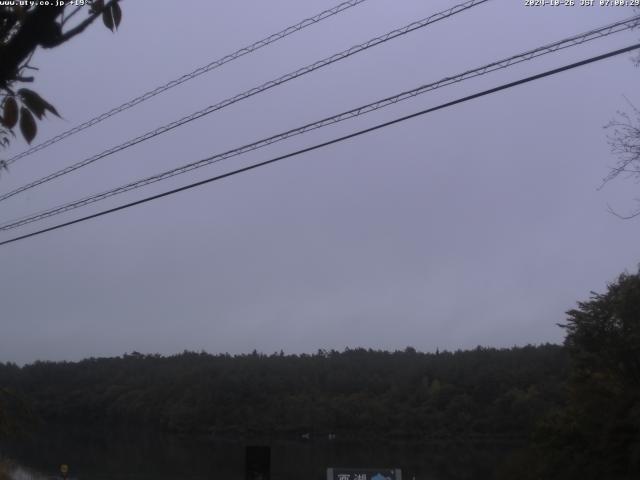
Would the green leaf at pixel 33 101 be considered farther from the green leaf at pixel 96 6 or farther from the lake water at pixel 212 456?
the lake water at pixel 212 456

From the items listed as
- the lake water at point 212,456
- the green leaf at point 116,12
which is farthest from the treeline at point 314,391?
the green leaf at point 116,12

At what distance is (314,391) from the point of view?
9644 cm

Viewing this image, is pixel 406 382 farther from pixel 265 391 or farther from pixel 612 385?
pixel 612 385

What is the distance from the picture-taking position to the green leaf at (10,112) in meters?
3.35

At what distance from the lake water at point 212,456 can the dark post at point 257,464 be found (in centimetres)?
2401

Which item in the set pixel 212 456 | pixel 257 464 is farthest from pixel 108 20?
pixel 212 456

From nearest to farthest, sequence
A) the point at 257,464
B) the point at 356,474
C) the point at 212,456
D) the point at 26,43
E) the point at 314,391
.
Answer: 1. the point at 26,43
2. the point at 257,464
3. the point at 356,474
4. the point at 212,456
5. the point at 314,391

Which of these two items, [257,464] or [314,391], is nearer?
[257,464]

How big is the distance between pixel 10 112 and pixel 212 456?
61.1m

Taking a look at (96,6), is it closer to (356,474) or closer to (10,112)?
(10,112)

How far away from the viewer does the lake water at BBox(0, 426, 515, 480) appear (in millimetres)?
44531

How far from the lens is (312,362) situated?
109 meters

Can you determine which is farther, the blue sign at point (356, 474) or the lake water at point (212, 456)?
the lake water at point (212, 456)

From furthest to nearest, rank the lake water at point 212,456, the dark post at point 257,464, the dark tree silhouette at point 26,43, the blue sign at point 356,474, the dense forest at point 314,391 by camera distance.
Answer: the dense forest at point 314,391 < the lake water at point 212,456 < the blue sign at point 356,474 < the dark post at point 257,464 < the dark tree silhouette at point 26,43
